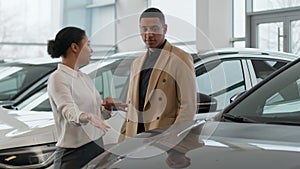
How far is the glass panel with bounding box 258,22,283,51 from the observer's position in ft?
30.3

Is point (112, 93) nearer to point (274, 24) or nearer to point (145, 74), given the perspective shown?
point (145, 74)

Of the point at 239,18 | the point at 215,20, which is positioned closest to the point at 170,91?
the point at 215,20

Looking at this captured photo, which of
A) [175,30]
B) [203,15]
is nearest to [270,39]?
[203,15]

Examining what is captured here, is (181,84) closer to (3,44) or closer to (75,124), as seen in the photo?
(75,124)

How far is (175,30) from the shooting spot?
2.95 m

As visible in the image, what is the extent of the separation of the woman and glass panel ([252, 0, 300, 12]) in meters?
7.18

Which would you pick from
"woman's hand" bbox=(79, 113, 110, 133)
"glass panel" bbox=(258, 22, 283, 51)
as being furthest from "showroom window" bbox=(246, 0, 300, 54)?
"woman's hand" bbox=(79, 113, 110, 133)

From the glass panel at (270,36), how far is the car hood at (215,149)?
734 centimetres

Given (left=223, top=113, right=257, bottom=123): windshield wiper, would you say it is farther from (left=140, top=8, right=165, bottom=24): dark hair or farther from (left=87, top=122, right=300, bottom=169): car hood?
(left=140, top=8, right=165, bottom=24): dark hair

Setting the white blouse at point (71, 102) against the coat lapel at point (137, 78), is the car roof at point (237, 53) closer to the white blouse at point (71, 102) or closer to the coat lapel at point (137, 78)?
the coat lapel at point (137, 78)

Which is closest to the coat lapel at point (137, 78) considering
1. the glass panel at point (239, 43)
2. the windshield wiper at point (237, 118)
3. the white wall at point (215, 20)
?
the windshield wiper at point (237, 118)

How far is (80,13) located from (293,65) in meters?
11.3

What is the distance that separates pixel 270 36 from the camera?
9.52 meters

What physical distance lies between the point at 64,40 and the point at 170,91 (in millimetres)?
645
